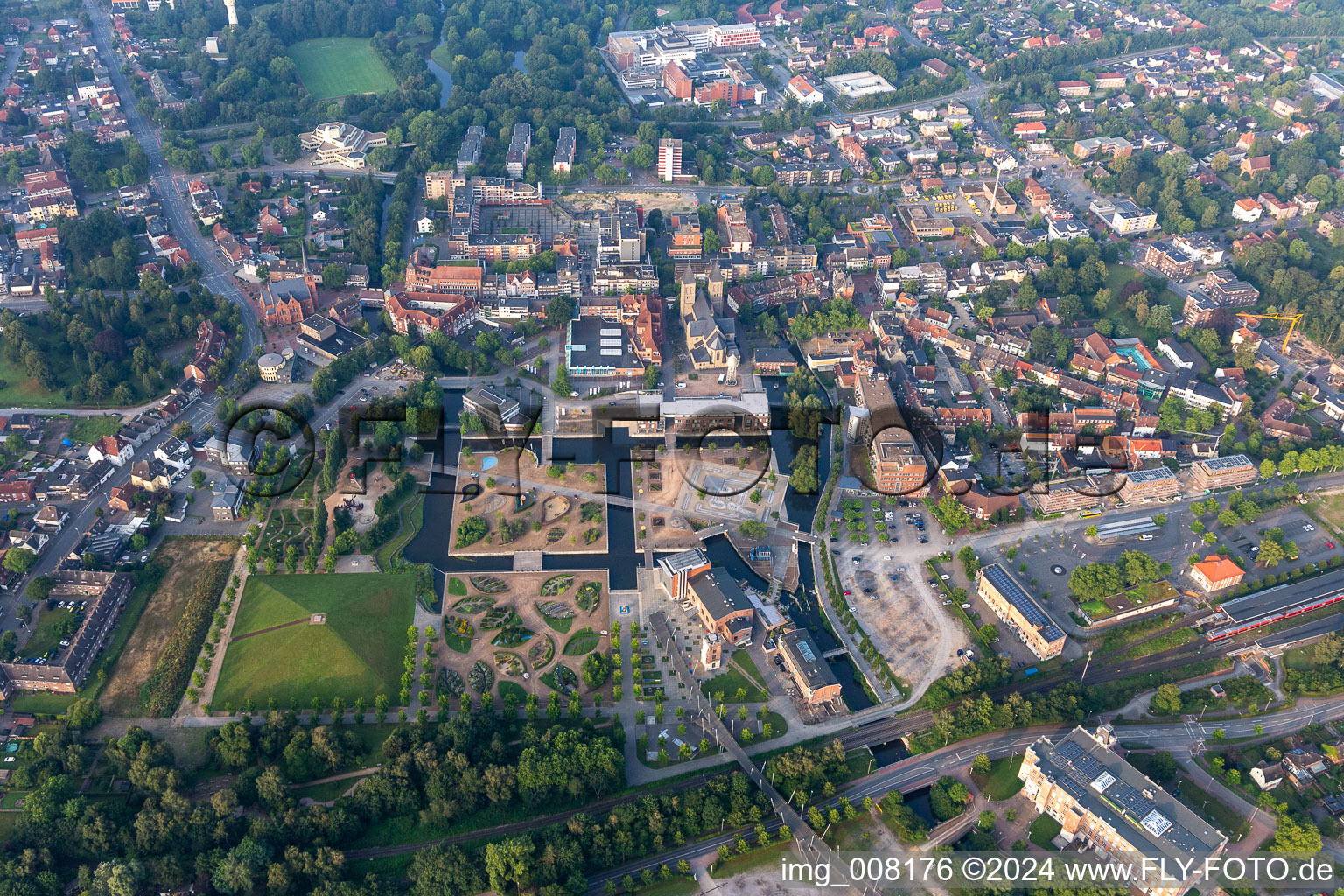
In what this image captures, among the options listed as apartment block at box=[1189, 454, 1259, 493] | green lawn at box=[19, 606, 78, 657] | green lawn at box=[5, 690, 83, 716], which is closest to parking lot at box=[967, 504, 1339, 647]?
apartment block at box=[1189, 454, 1259, 493]

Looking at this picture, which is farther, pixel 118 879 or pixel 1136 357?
pixel 1136 357

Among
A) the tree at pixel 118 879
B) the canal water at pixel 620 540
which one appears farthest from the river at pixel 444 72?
the tree at pixel 118 879

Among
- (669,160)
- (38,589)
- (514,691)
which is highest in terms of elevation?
(669,160)

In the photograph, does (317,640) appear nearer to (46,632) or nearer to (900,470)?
(46,632)

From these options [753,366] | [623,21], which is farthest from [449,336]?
[623,21]

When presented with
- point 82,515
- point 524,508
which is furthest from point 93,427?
point 524,508
